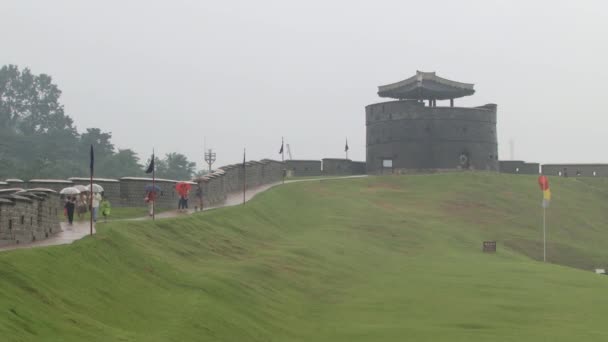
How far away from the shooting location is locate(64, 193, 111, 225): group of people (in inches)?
1034

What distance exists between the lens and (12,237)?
765 inches

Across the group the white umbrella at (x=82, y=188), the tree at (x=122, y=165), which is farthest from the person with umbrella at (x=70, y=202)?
the tree at (x=122, y=165)

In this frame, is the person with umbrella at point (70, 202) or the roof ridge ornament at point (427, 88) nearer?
the person with umbrella at point (70, 202)

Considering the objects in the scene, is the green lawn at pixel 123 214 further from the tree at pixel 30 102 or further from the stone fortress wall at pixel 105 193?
the tree at pixel 30 102

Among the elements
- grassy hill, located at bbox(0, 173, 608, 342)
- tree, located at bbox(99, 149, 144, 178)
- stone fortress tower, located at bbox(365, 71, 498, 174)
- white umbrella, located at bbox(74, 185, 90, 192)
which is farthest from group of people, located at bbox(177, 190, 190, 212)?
tree, located at bbox(99, 149, 144, 178)

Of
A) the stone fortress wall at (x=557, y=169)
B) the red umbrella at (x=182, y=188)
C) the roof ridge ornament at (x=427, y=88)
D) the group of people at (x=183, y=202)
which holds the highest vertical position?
the roof ridge ornament at (x=427, y=88)

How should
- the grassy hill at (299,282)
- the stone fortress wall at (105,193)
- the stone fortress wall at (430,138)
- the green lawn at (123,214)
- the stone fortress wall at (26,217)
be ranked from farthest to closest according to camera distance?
1. the stone fortress wall at (430,138)
2. the green lawn at (123,214)
3. the stone fortress wall at (105,193)
4. the stone fortress wall at (26,217)
5. the grassy hill at (299,282)

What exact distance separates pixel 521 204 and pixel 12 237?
40.1 metres

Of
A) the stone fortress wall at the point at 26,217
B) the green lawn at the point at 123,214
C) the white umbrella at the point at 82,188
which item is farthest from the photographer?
the white umbrella at the point at 82,188

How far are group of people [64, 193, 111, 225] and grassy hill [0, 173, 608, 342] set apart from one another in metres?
2.19

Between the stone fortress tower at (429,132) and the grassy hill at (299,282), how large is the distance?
23.6m

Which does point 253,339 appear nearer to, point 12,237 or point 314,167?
point 12,237

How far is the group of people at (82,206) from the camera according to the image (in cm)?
2627

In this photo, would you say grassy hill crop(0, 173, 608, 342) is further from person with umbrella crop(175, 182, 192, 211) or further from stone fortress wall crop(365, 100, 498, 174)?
stone fortress wall crop(365, 100, 498, 174)
